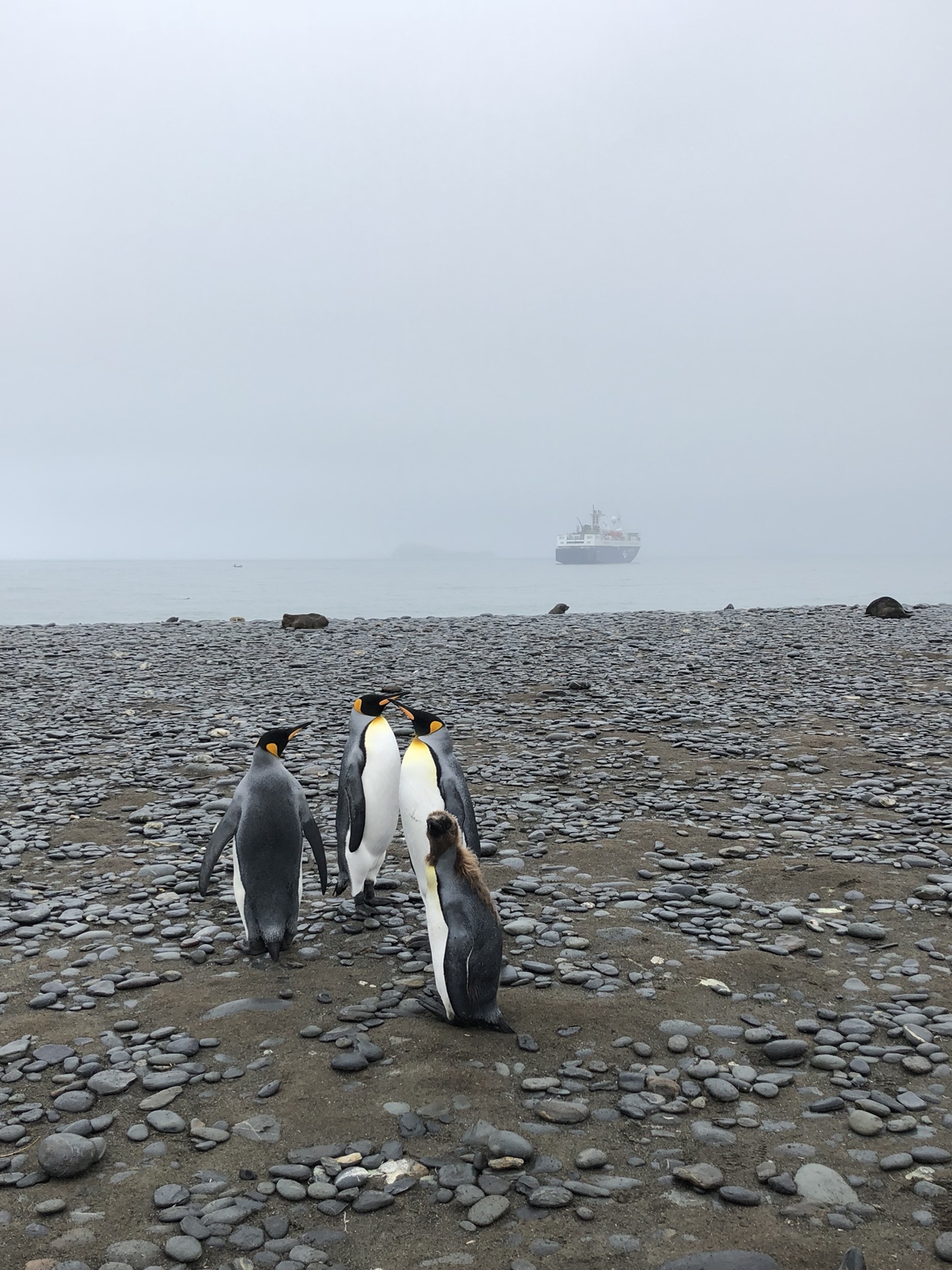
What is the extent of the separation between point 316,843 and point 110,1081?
5.20 ft

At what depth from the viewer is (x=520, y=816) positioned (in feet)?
20.6

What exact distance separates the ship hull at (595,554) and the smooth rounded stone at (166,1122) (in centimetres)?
13360

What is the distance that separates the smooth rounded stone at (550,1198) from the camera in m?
2.61

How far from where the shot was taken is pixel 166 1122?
2.98 m

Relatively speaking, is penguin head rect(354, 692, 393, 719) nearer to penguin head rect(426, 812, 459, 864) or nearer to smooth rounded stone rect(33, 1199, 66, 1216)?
penguin head rect(426, 812, 459, 864)

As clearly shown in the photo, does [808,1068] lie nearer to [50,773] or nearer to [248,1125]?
[248,1125]

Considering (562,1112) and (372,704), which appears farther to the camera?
(372,704)

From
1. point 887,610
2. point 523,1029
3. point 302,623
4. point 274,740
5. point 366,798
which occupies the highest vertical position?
point 887,610

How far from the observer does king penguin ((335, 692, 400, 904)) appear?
4.95 m

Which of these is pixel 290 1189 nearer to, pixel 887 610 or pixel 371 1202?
pixel 371 1202

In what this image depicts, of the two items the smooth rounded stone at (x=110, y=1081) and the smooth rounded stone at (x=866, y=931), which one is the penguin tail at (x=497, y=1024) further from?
the smooth rounded stone at (x=866, y=931)

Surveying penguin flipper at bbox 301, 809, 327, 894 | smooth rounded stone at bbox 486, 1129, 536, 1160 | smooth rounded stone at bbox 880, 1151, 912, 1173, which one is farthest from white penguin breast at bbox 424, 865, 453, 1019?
smooth rounded stone at bbox 880, 1151, 912, 1173

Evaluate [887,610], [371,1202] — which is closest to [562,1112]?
[371,1202]

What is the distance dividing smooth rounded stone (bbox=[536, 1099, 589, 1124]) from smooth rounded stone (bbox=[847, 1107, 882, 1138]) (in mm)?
851
